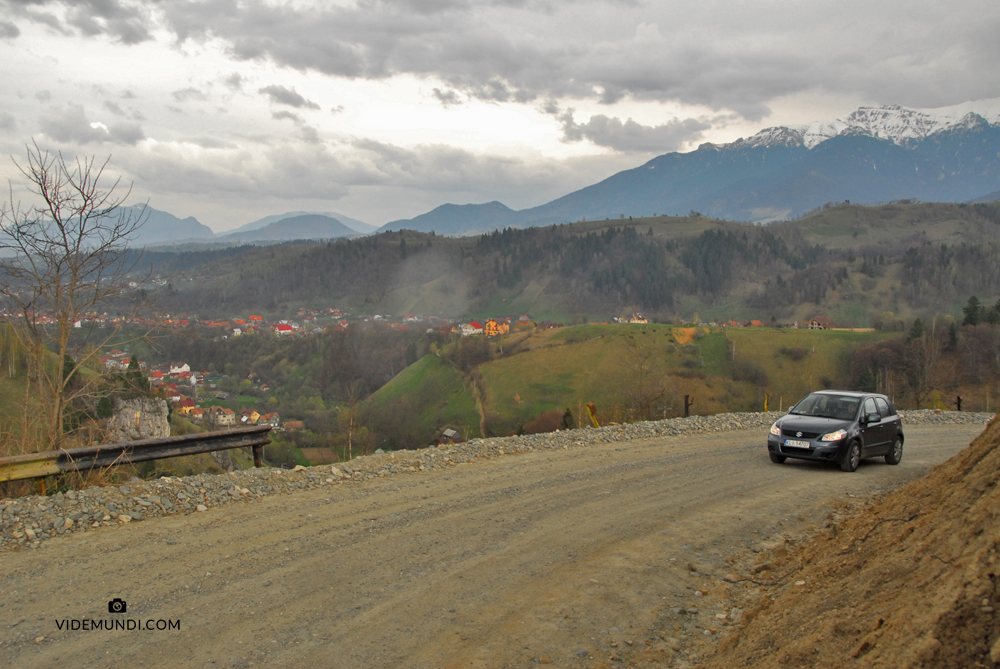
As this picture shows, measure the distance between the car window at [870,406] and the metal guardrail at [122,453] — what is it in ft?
40.2

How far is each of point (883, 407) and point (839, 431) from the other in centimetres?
206

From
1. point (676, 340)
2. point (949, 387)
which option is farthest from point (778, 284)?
point (949, 387)

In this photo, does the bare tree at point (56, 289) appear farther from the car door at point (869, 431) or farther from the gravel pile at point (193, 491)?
the car door at point (869, 431)

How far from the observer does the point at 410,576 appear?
6.20 meters

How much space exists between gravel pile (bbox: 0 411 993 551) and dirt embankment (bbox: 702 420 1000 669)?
6590mm

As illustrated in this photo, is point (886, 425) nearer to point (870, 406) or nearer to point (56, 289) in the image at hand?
point (870, 406)

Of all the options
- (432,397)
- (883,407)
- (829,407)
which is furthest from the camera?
(432,397)

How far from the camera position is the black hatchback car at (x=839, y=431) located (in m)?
12.4

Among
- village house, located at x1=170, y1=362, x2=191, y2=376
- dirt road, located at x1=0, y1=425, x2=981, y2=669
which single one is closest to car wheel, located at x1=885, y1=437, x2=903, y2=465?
dirt road, located at x1=0, y1=425, x2=981, y2=669

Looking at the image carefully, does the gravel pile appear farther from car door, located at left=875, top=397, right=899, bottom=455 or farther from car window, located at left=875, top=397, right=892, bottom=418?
car window, located at left=875, top=397, right=892, bottom=418

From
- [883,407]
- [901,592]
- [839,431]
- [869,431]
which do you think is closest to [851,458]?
[839,431]

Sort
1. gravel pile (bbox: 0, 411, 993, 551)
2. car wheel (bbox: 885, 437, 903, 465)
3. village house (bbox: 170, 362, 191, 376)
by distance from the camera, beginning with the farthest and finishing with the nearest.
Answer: village house (bbox: 170, 362, 191, 376), car wheel (bbox: 885, 437, 903, 465), gravel pile (bbox: 0, 411, 993, 551)

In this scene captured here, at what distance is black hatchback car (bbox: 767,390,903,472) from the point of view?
12.4m

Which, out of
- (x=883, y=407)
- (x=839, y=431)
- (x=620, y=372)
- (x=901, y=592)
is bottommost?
(x=620, y=372)
